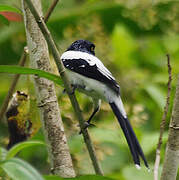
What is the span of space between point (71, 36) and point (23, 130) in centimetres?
144

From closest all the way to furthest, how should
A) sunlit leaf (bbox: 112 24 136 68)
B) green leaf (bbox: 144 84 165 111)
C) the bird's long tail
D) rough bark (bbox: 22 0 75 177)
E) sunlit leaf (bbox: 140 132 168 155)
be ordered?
1. rough bark (bbox: 22 0 75 177)
2. the bird's long tail
3. sunlit leaf (bbox: 140 132 168 155)
4. green leaf (bbox: 144 84 165 111)
5. sunlit leaf (bbox: 112 24 136 68)

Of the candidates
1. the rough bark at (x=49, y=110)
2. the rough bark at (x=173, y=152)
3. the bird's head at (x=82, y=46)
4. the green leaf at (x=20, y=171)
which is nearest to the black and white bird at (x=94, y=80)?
the bird's head at (x=82, y=46)

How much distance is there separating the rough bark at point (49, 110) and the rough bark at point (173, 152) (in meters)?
0.37

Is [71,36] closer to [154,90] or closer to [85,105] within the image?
[85,105]

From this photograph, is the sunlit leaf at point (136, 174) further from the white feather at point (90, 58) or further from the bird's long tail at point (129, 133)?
the white feather at point (90, 58)

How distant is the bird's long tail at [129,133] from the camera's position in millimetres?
1912

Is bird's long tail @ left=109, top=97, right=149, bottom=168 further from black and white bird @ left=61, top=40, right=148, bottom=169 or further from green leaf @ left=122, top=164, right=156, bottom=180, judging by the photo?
green leaf @ left=122, top=164, right=156, bottom=180

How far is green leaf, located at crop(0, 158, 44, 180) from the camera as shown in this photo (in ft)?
3.33

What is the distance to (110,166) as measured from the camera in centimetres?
309

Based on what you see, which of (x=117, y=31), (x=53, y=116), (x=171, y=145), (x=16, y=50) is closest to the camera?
(x=171, y=145)

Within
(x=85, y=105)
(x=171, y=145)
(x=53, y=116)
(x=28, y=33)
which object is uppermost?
(x=85, y=105)

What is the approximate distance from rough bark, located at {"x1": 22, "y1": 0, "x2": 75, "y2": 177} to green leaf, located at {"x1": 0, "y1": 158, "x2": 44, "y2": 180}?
0.57 m

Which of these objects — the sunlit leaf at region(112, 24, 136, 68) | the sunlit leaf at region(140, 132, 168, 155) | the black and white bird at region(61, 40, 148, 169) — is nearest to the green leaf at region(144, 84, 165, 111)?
the sunlit leaf at region(140, 132, 168, 155)

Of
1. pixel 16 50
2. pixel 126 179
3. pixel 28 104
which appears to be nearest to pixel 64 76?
pixel 28 104
